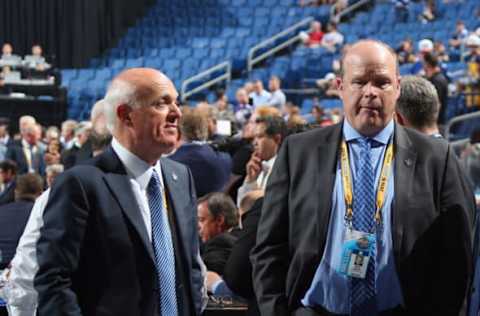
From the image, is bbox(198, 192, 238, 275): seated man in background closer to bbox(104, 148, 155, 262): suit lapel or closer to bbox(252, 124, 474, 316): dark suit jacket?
bbox(252, 124, 474, 316): dark suit jacket

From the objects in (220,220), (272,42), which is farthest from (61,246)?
(272,42)

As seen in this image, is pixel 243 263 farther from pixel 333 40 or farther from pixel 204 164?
pixel 333 40

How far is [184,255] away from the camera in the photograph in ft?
9.89

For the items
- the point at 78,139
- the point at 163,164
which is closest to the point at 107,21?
the point at 78,139

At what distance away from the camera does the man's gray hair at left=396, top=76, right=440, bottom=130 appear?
3.76 meters

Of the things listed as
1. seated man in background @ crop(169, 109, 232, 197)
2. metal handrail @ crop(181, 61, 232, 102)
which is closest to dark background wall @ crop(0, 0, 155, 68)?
metal handrail @ crop(181, 61, 232, 102)

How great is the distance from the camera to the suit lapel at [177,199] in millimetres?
3025

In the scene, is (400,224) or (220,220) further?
Answer: (220,220)

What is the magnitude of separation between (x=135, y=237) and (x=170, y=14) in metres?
19.6

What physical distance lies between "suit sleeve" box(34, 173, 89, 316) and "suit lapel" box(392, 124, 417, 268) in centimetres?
84

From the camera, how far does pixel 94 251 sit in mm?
2861

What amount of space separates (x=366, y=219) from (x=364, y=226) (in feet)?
0.07

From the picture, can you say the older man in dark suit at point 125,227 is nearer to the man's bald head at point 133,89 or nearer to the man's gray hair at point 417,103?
the man's bald head at point 133,89

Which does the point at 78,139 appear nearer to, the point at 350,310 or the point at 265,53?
the point at 350,310
